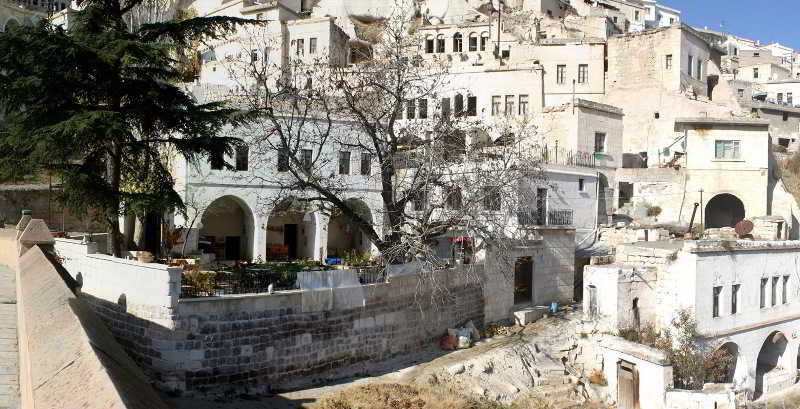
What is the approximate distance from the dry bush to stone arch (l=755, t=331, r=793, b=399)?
502 inches

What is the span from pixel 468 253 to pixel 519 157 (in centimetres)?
392

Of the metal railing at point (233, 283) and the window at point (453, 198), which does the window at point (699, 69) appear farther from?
the metal railing at point (233, 283)

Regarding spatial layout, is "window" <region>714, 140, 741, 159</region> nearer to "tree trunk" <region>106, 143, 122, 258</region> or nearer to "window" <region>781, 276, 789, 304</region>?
"window" <region>781, 276, 789, 304</region>

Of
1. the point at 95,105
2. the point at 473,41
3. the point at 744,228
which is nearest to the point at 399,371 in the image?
the point at 95,105

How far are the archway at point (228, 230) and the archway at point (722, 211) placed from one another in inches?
927

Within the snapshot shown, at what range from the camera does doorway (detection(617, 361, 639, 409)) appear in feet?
56.5

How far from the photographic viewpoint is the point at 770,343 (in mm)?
23469

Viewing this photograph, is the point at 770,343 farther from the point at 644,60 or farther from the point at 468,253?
the point at 644,60

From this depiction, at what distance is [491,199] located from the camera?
19.5 metres

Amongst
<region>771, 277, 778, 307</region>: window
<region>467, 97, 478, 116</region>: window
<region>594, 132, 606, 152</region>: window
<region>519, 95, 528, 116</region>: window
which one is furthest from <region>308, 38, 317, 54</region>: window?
<region>771, 277, 778, 307</region>: window

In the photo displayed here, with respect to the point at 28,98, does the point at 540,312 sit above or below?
below

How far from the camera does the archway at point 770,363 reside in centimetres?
2227

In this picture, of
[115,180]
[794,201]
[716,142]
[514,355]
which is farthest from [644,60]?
[115,180]

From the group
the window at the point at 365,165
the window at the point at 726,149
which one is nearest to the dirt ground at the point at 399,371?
the window at the point at 365,165
